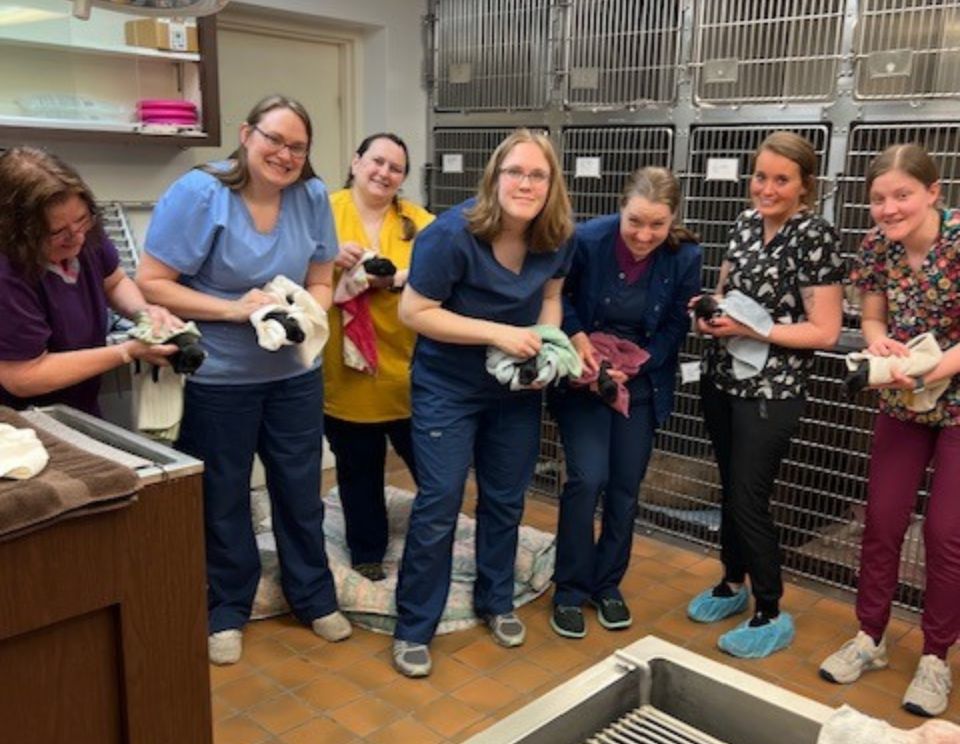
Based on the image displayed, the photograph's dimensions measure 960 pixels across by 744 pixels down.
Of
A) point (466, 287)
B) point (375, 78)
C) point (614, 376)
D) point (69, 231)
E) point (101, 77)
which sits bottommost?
point (614, 376)

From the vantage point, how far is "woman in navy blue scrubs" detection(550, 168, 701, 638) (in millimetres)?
2521

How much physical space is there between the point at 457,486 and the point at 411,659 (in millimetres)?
489

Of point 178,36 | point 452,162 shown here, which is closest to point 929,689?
point 452,162

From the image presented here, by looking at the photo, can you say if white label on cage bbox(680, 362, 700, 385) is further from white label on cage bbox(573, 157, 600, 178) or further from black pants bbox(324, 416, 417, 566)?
white label on cage bbox(573, 157, 600, 178)

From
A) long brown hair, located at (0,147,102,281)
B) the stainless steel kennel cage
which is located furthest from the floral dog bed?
long brown hair, located at (0,147,102,281)

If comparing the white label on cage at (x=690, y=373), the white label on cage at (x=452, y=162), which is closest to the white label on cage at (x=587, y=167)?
the white label on cage at (x=452, y=162)

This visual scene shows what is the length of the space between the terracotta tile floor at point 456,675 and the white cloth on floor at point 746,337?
0.83 metres

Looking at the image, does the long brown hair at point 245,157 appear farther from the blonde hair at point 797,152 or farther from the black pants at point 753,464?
the black pants at point 753,464

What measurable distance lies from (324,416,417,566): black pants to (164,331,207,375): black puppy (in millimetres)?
852

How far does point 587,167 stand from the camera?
3.48m

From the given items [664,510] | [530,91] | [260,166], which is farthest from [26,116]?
[664,510]

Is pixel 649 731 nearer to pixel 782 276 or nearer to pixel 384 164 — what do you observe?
pixel 782 276

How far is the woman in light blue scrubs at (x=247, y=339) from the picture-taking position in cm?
219

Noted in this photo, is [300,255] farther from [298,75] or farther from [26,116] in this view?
[298,75]
